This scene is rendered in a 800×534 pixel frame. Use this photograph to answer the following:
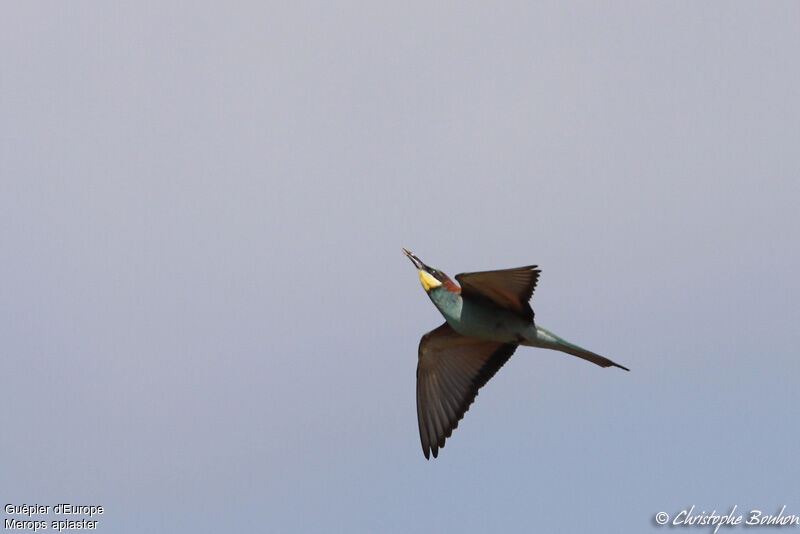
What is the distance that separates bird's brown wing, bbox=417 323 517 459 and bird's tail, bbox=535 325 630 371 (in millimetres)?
1022

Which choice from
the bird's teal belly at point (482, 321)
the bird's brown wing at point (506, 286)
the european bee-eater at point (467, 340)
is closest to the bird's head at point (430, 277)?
the european bee-eater at point (467, 340)

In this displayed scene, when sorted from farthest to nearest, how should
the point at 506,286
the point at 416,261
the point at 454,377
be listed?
the point at 454,377
the point at 416,261
the point at 506,286

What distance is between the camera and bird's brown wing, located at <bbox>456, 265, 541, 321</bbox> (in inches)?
340

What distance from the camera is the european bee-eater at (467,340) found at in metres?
Answer: 8.91

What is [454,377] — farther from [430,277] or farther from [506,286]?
[506,286]

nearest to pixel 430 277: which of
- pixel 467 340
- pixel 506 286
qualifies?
pixel 506 286

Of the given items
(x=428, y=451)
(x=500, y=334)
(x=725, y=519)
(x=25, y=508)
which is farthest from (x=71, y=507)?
(x=725, y=519)

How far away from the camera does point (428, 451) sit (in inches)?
399

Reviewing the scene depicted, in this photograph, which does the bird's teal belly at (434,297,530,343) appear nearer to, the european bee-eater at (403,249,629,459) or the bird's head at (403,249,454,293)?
the european bee-eater at (403,249,629,459)

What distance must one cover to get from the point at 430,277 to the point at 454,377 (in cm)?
115

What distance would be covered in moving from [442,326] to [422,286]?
668mm

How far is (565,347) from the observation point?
29.7 ft

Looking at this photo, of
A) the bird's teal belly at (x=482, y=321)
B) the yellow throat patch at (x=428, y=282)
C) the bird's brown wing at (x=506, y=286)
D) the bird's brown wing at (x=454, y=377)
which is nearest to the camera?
the bird's brown wing at (x=506, y=286)

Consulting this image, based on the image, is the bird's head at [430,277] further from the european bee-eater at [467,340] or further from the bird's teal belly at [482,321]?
the bird's teal belly at [482,321]
